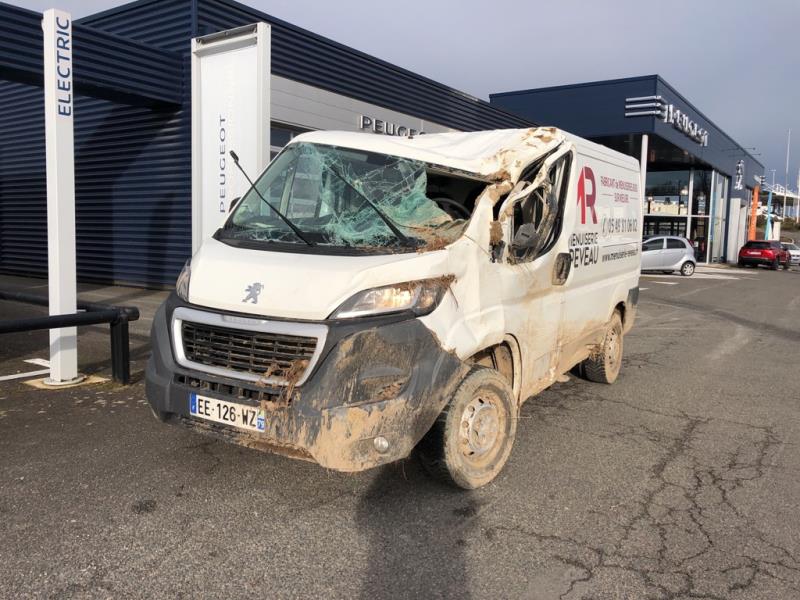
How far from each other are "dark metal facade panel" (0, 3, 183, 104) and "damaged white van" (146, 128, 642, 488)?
344 inches

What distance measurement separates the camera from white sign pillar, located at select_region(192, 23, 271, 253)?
22.9 ft

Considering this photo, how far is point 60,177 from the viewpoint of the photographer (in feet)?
20.0

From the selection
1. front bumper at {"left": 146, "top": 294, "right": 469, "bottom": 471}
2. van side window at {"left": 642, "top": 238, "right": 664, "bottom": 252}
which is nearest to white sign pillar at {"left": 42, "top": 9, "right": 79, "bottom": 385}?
front bumper at {"left": 146, "top": 294, "right": 469, "bottom": 471}

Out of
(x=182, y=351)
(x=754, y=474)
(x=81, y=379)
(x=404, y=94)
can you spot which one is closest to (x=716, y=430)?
(x=754, y=474)

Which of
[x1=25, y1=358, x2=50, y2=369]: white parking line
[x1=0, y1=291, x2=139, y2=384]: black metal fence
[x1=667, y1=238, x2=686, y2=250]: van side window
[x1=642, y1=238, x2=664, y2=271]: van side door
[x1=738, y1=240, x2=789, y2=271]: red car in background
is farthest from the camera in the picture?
[x1=738, y1=240, x2=789, y2=271]: red car in background

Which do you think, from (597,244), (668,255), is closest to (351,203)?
(597,244)

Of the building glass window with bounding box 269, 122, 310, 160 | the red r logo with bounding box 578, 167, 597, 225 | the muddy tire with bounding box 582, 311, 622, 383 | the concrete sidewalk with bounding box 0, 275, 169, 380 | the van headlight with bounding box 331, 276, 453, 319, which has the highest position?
the building glass window with bounding box 269, 122, 310, 160

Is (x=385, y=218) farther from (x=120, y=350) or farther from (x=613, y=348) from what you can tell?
(x=613, y=348)

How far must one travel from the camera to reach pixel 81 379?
21.2 ft

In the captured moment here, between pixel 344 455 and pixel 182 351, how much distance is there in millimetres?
1201

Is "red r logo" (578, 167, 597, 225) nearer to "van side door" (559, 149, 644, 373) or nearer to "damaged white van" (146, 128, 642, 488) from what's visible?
"van side door" (559, 149, 644, 373)

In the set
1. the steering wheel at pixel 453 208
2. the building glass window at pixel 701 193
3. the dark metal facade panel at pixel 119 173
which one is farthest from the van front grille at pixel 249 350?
the building glass window at pixel 701 193

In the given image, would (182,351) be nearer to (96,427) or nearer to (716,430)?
(96,427)

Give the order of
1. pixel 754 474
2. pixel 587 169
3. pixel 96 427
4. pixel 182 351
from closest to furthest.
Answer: pixel 182 351
pixel 754 474
pixel 96 427
pixel 587 169
